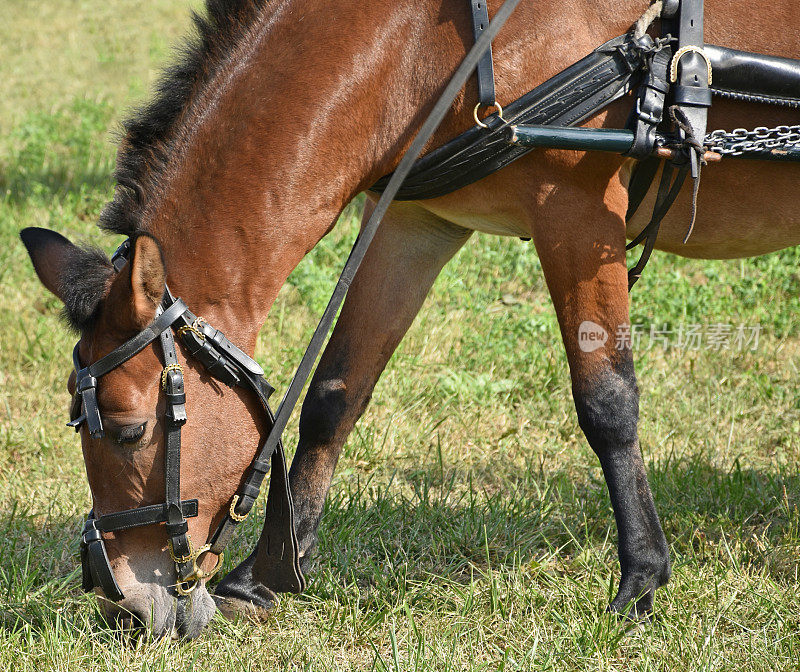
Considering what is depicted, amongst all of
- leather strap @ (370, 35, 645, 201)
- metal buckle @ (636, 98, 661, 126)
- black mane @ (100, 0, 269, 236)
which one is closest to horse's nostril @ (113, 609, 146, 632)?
black mane @ (100, 0, 269, 236)

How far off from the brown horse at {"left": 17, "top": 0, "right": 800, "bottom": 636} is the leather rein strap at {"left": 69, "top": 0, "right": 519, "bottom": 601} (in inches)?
1.3

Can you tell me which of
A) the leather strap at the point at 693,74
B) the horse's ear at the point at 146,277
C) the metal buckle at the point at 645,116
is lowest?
the horse's ear at the point at 146,277

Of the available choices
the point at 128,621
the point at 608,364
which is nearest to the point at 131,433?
the point at 128,621

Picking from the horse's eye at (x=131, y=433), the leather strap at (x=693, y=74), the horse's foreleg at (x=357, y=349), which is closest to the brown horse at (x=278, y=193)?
the horse's eye at (x=131, y=433)

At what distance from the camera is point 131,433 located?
2.11 metres

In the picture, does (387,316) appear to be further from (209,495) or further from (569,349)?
(209,495)

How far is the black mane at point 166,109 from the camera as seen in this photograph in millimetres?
2172

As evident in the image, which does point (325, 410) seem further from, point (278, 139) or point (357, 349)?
point (278, 139)

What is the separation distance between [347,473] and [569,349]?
1412 millimetres

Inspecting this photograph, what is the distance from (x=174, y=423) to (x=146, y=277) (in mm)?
373

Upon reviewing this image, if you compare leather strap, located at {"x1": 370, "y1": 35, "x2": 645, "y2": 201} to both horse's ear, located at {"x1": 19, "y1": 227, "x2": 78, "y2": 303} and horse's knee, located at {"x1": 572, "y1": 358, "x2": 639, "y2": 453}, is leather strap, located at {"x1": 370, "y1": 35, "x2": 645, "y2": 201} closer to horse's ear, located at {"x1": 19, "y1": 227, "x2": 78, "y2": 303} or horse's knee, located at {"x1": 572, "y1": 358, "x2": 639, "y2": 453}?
horse's knee, located at {"x1": 572, "y1": 358, "x2": 639, "y2": 453}

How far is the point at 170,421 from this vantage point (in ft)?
6.96

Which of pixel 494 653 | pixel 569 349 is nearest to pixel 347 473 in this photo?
pixel 494 653

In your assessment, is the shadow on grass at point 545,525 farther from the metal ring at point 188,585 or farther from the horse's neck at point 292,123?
the horse's neck at point 292,123
